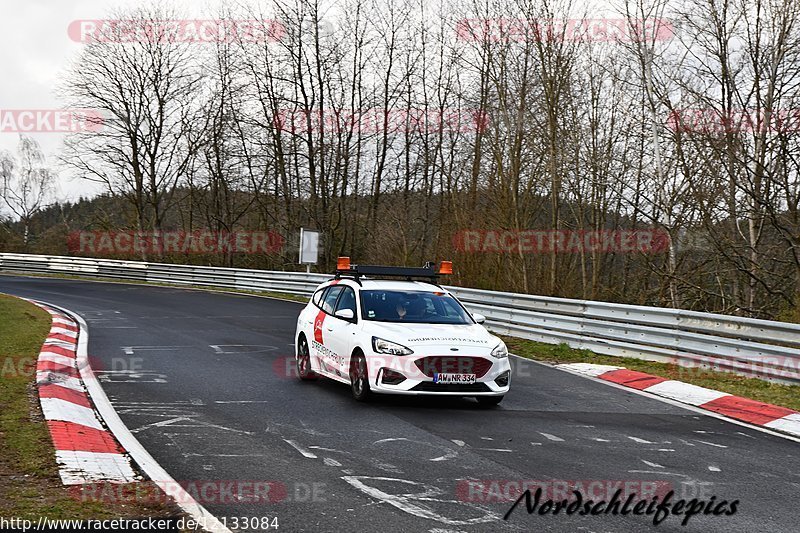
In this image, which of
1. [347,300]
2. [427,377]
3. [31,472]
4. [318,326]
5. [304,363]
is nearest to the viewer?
[31,472]

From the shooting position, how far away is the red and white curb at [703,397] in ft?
30.3

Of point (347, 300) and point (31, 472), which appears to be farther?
point (347, 300)

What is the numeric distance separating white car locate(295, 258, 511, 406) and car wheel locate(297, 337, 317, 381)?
0.01 meters

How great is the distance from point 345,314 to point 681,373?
5534mm

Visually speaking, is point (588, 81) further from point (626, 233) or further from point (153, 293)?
point (153, 293)

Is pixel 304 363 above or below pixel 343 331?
below

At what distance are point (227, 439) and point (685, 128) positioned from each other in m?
14.0

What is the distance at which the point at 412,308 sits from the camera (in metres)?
10.7

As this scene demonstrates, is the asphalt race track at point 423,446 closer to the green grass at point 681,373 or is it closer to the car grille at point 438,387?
the car grille at point 438,387

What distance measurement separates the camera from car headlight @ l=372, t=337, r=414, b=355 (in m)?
9.37

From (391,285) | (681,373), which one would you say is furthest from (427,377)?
(681,373)

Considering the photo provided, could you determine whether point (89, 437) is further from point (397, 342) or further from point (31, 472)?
point (397, 342)

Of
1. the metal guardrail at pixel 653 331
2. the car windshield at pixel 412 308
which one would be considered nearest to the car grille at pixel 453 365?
the car windshield at pixel 412 308

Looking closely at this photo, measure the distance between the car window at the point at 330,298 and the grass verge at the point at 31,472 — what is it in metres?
3.84
